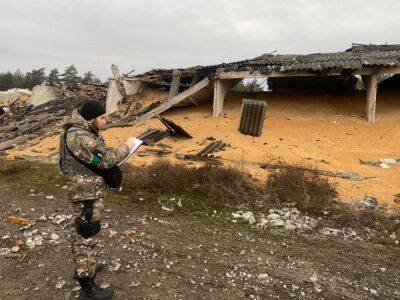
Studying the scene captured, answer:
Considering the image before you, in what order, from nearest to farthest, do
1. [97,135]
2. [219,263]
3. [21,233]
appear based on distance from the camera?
[97,135] → [219,263] → [21,233]

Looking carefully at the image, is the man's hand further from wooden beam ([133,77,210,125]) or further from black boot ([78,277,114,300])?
wooden beam ([133,77,210,125])

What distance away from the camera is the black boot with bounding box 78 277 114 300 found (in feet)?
12.7

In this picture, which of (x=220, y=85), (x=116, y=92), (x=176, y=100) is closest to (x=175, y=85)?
(x=176, y=100)

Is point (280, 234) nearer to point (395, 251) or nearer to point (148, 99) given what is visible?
point (395, 251)

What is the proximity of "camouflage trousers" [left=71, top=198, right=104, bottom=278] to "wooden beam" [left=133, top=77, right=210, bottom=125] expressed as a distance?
1008cm

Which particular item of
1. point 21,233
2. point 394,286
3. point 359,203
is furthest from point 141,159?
point 394,286

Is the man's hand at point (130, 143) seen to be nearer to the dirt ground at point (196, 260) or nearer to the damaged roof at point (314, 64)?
the dirt ground at point (196, 260)

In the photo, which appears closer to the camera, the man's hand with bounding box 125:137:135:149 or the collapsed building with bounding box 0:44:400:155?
the man's hand with bounding box 125:137:135:149

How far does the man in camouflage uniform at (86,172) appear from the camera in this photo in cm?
359

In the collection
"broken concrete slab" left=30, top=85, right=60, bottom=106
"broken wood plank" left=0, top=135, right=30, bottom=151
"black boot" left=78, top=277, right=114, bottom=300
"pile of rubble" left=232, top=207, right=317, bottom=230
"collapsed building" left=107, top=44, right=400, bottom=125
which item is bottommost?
"broken wood plank" left=0, top=135, right=30, bottom=151

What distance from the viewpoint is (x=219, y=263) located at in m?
4.86

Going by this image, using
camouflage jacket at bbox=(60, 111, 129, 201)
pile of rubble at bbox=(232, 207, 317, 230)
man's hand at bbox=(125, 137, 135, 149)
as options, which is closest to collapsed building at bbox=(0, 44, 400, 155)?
pile of rubble at bbox=(232, 207, 317, 230)

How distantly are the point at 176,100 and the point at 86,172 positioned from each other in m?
10.5

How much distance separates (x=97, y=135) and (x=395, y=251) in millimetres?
4141
